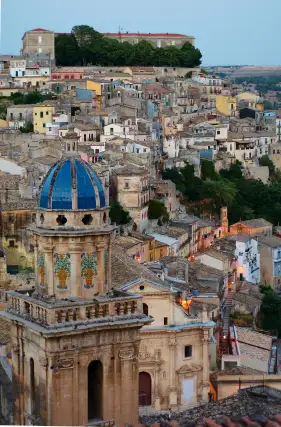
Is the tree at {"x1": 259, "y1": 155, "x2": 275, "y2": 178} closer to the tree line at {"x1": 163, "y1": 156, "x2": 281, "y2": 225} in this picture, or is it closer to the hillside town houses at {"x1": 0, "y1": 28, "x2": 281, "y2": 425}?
the hillside town houses at {"x1": 0, "y1": 28, "x2": 281, "y2": 425}

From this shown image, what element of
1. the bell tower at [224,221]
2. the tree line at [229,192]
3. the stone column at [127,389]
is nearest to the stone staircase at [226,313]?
the bell tower at [224,221]

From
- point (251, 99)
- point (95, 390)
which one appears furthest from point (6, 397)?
point (251, 99)

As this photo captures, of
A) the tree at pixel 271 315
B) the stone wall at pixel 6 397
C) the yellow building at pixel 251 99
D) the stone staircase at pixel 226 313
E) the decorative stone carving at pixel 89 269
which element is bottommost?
the tree at pixel 271 315

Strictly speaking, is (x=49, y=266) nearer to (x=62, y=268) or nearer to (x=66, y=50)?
(x=62, y=268)

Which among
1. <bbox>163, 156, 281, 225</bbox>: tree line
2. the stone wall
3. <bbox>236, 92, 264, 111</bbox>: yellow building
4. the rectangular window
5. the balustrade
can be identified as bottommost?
<bbox>163, 156, 281, 225</bbox>: tree line

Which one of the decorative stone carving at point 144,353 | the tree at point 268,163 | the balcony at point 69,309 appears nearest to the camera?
the balcony at point 69,309

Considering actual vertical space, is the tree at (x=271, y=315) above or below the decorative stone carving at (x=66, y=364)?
below

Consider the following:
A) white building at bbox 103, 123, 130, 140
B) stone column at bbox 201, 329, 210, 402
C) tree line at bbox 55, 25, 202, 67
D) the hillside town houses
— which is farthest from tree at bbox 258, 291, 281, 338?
tree line at bbox 55, 25, 202, 67

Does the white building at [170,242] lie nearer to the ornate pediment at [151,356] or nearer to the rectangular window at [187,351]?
the rectangular window at [187,351]
